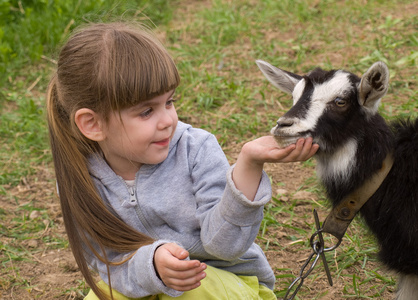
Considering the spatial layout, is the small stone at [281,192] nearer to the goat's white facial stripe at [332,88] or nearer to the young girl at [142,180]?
the young girl at [142,180]

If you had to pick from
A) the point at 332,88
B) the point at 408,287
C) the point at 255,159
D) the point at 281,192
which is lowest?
the point at 281,192

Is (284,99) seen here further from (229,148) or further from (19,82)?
(19,82)

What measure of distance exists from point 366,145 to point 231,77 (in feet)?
9.56

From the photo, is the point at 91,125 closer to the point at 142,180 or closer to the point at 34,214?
the point at 142,180

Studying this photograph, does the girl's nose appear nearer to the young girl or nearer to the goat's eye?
the young girl

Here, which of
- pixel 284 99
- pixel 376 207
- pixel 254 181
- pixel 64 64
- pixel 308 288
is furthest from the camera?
pixel 284 99

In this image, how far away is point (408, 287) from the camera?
264 centimetres

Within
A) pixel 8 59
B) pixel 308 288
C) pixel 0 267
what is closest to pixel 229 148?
pixel 308 288

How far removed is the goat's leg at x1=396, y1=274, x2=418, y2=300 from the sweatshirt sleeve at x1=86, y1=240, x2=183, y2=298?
1130mm

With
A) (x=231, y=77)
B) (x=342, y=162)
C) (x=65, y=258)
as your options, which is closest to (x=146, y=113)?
(x=342, y=162)

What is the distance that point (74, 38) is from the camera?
2.32 metres

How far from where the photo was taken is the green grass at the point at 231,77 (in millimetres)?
3340

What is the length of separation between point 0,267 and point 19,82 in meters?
2.75

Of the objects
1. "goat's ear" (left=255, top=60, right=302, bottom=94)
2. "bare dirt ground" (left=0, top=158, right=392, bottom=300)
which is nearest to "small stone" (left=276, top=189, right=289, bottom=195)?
"bare dirt ground" (left=0, top=158, right=392, bottom=300)
